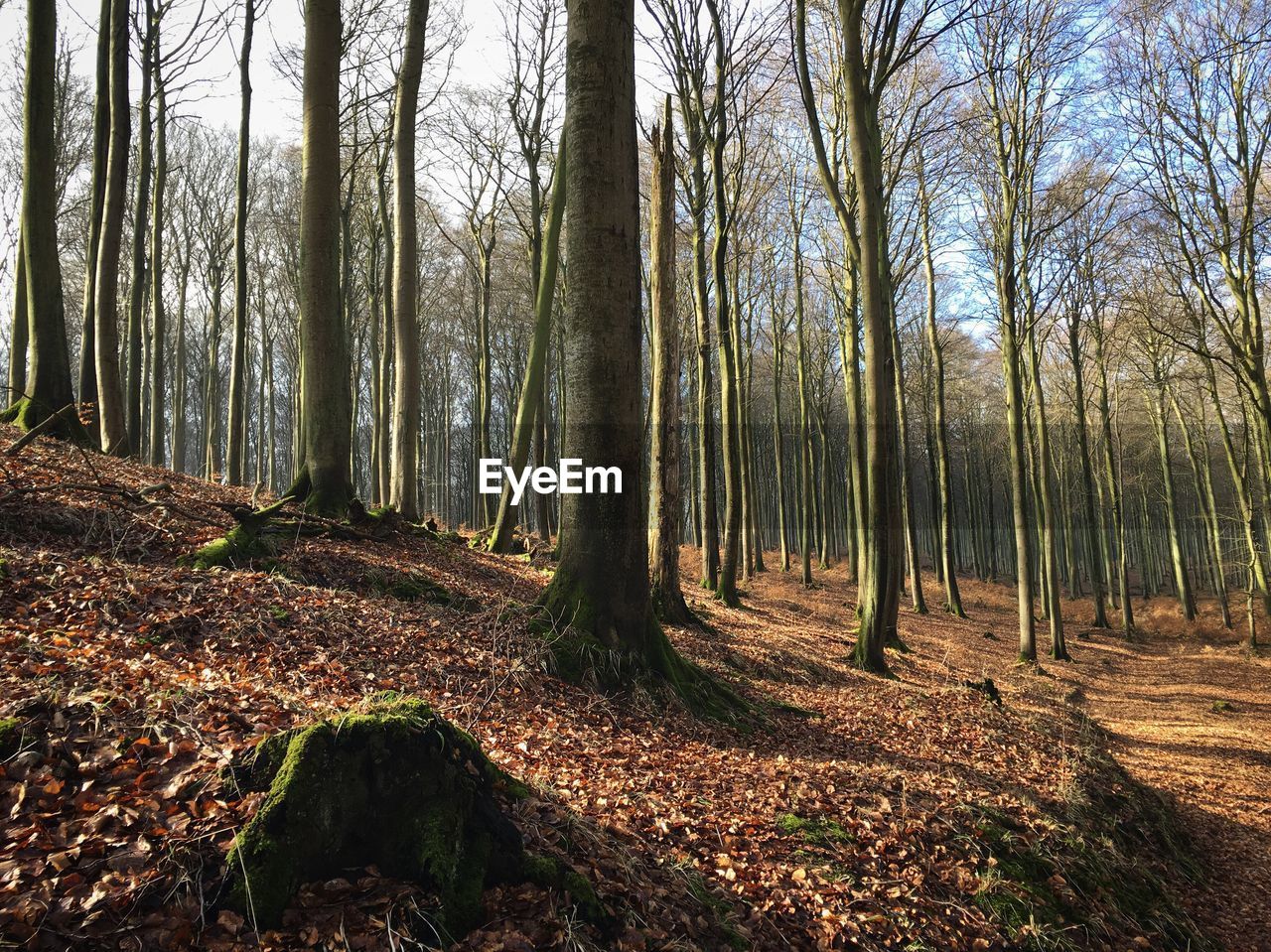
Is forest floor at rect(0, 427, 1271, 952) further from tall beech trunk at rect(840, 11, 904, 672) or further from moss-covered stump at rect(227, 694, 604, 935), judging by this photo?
tall beech trunk at rect(840, 11, 904, 672)

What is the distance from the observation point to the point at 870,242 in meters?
9.78

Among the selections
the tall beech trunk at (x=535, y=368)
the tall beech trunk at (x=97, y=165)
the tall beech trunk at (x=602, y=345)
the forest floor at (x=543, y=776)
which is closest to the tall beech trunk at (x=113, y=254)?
the tall beech trunk at (x=97, y=165)

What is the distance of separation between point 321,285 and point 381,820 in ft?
24.2

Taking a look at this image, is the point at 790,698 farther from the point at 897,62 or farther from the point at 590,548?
the point at 897,62

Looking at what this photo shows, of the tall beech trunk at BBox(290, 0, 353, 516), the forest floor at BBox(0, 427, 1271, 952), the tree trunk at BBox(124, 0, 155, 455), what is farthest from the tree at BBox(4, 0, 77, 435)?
the tree trunk at BBox(124, 0, 155, 455)

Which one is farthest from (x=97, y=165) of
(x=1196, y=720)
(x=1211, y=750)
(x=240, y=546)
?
(x=1196, y=720)

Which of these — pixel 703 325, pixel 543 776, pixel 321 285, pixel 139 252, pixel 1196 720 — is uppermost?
pixel 139 252

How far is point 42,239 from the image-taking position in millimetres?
8633

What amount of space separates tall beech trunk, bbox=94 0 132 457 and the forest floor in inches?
115

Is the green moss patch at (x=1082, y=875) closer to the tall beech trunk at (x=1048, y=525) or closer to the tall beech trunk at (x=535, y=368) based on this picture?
the tall beech trunk at (x=535, y=368)

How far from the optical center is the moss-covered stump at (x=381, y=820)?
8.01 feet

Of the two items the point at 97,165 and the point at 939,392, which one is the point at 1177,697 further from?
the point at 97,165

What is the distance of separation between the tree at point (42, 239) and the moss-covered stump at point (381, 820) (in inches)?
319

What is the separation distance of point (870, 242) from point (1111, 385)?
22.9 meters
